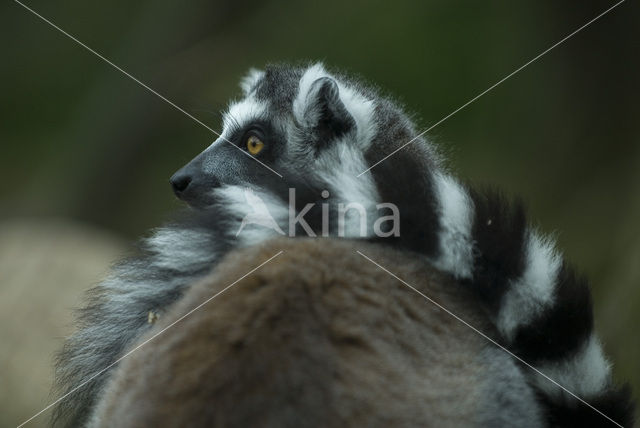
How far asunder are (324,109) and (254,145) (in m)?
0.32

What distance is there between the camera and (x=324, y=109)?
10.2 feet

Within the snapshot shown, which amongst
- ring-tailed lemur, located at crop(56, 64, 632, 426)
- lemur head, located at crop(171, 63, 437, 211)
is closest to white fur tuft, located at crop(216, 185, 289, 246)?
ring-tailed lemur, located at crop(56, 64, 632, 426)

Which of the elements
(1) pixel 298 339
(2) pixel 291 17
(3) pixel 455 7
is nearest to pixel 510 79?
(3) pixel 455 7

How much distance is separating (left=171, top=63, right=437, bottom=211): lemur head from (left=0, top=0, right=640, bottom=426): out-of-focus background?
Answer: 0.44 m

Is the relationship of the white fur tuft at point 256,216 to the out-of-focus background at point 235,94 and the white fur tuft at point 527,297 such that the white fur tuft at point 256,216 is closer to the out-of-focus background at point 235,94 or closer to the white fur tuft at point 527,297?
the white fur tuft at point 527,297

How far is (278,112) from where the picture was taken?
130 inches

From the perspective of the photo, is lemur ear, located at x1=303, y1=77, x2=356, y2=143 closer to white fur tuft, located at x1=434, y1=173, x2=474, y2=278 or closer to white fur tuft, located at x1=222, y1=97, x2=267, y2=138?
white fur tuft, located at x1=222, y1=97, x2=267, y2=138

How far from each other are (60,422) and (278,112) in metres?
1.59

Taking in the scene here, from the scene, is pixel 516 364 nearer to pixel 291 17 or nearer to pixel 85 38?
pixel 291 17

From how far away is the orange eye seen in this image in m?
3.20

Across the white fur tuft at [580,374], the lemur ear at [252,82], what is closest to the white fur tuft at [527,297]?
the white fur tuft at [580,374]

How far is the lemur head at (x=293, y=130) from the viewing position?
301cm

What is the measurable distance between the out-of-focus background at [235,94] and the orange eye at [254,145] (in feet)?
1.91
